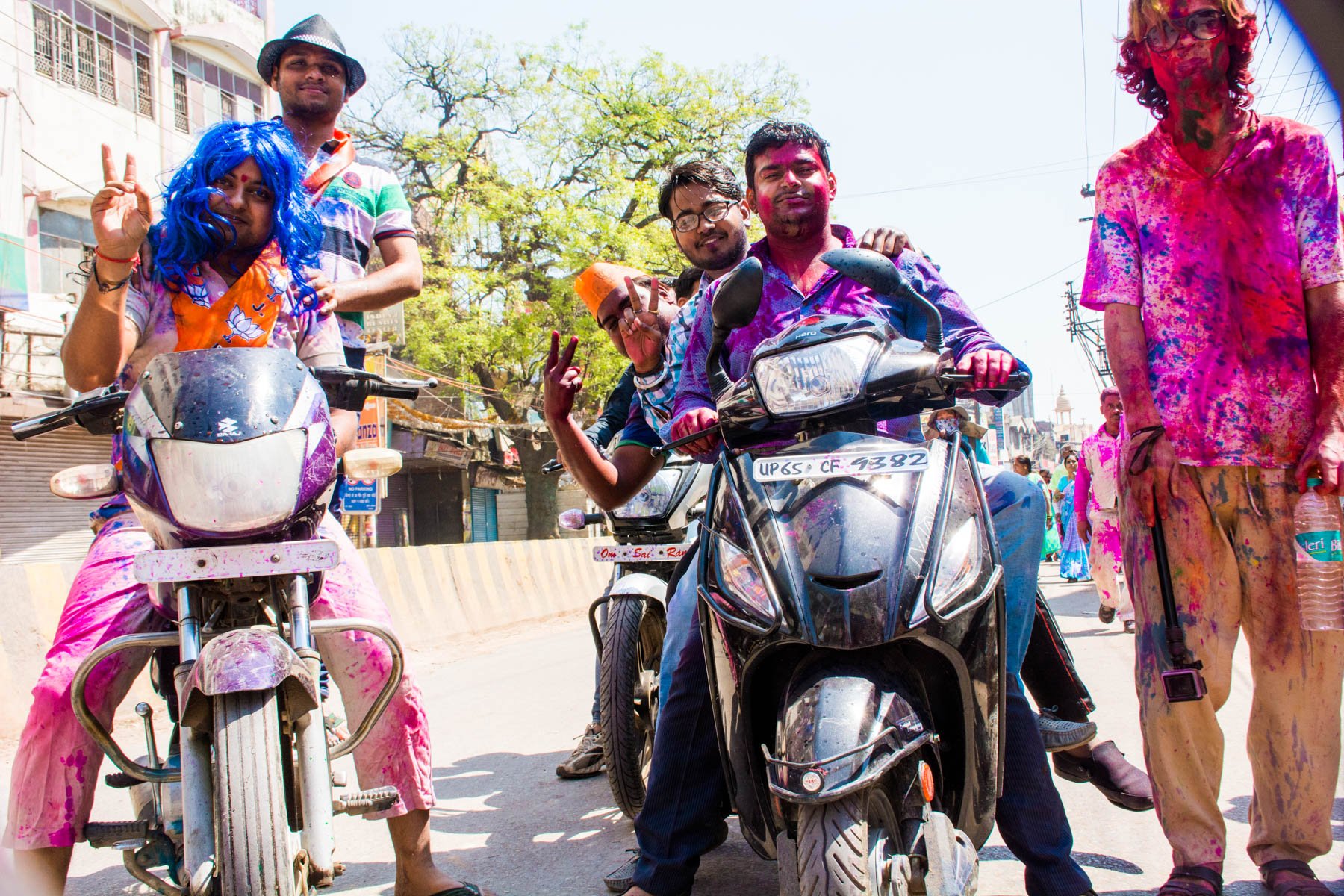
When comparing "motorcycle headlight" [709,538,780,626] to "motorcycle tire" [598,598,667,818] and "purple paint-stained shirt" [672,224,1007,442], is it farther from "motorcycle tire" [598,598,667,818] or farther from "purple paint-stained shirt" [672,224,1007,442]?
"motorcycle tire" [598,598,667,818]

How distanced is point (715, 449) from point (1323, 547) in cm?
162

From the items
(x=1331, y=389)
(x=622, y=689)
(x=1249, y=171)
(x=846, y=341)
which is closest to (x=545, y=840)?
(x=622, y=689)

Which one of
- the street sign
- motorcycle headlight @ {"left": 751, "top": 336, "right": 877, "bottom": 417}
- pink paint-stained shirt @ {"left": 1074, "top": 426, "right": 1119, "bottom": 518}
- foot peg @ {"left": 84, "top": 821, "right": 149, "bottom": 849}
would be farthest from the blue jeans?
the street sign

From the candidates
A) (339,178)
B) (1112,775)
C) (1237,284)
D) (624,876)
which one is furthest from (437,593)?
(1237,284)

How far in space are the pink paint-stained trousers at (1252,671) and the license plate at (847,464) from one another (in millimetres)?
1201

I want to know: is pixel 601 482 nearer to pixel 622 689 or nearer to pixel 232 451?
pixel 622 689

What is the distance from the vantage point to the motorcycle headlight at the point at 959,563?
2137 mm

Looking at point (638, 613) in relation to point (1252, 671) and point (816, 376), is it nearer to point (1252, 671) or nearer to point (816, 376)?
point (816, 376)

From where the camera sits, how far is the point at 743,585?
2.25 m

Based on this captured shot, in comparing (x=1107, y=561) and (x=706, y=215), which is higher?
(x=706, y=215)

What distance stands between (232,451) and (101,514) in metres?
0.91

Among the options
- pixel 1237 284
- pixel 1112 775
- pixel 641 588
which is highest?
pixel 1237 284

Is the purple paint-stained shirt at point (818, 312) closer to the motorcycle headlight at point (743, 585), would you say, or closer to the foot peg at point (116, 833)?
the motorcycle headlight at point (743, 585)

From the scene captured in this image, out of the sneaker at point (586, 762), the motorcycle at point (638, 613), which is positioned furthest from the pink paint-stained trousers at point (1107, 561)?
the motorcycle at point (638, 613)
